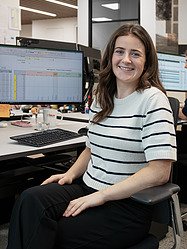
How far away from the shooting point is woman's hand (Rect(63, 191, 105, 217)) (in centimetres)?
130

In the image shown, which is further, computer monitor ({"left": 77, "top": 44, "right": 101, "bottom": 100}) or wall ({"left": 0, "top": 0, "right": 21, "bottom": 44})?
wall ({"left": 0, "top": 0, "right": 21, "bottom": 44})

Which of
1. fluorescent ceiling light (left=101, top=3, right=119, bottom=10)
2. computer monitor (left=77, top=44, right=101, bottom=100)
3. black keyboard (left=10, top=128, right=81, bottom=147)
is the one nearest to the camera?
black keyboard (left=10, top=128, right=81, bottom=147)

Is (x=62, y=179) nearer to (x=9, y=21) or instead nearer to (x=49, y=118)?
(x=49, y=118)

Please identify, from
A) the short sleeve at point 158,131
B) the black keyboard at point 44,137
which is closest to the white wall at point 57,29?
the black keyboard at point 44,137

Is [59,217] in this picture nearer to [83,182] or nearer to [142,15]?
[83,182]

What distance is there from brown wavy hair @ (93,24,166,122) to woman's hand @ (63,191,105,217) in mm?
327

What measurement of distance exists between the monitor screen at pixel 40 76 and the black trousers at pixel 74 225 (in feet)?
3.20

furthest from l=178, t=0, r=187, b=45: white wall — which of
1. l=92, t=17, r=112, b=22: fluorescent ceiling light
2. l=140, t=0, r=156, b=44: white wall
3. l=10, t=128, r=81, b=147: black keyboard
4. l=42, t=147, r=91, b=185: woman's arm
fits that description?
l=42, t=147, r=91, b=185: woman's arm

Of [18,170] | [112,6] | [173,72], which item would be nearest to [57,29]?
[112,6]

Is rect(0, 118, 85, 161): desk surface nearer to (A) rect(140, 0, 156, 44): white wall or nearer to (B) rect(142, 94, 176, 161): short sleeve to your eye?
(B) rect(142, 94, 176, 161): short sleeve

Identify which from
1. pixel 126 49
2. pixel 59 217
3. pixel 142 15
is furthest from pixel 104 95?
pixel 142 15

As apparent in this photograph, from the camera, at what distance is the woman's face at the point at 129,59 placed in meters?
1.44

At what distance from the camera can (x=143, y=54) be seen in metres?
1.45

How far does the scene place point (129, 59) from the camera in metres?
1.45
